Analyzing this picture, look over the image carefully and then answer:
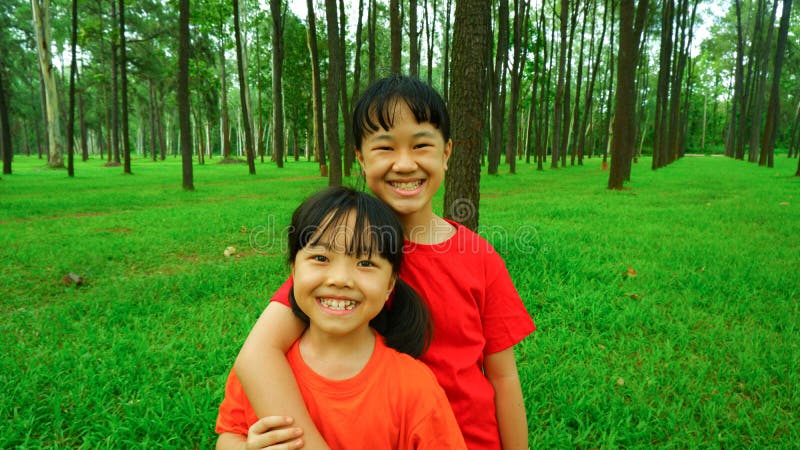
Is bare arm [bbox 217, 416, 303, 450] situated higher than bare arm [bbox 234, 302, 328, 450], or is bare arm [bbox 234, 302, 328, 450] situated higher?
bare arm [bbox 234, 302, 328, 450]

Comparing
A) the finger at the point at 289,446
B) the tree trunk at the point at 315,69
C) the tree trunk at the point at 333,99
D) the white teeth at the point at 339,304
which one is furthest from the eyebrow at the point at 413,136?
the tree trunk at the point at 315,69

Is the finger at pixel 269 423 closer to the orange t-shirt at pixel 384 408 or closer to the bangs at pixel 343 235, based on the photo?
the orange t-shirt at pixel 384 408

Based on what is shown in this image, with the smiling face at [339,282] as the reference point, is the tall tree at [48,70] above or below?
above

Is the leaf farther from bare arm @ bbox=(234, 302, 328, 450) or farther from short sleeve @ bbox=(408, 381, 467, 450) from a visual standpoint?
short sleeve @ bbox=(408, 381, 467, 450)

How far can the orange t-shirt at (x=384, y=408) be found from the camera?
1.12 meters

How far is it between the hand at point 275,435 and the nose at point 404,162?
777 mm

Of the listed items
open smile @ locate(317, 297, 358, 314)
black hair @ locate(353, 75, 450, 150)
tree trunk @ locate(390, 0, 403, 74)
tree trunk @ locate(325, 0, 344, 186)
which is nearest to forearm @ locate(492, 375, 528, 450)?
open smile @ locate(317, 297, 358, 314)

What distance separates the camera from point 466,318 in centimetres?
139

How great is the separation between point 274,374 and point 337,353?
181 mm

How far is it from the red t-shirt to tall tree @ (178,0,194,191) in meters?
12.9

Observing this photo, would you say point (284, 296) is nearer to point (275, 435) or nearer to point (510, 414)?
point (275, 435)

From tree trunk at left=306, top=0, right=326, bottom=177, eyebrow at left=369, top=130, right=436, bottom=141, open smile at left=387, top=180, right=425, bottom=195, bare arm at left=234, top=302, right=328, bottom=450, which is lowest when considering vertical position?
bare arm at left=234, top=302, right=328, bottom=450

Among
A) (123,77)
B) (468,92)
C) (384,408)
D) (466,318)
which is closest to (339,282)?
(384,408)

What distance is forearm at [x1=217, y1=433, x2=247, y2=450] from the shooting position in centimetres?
121
